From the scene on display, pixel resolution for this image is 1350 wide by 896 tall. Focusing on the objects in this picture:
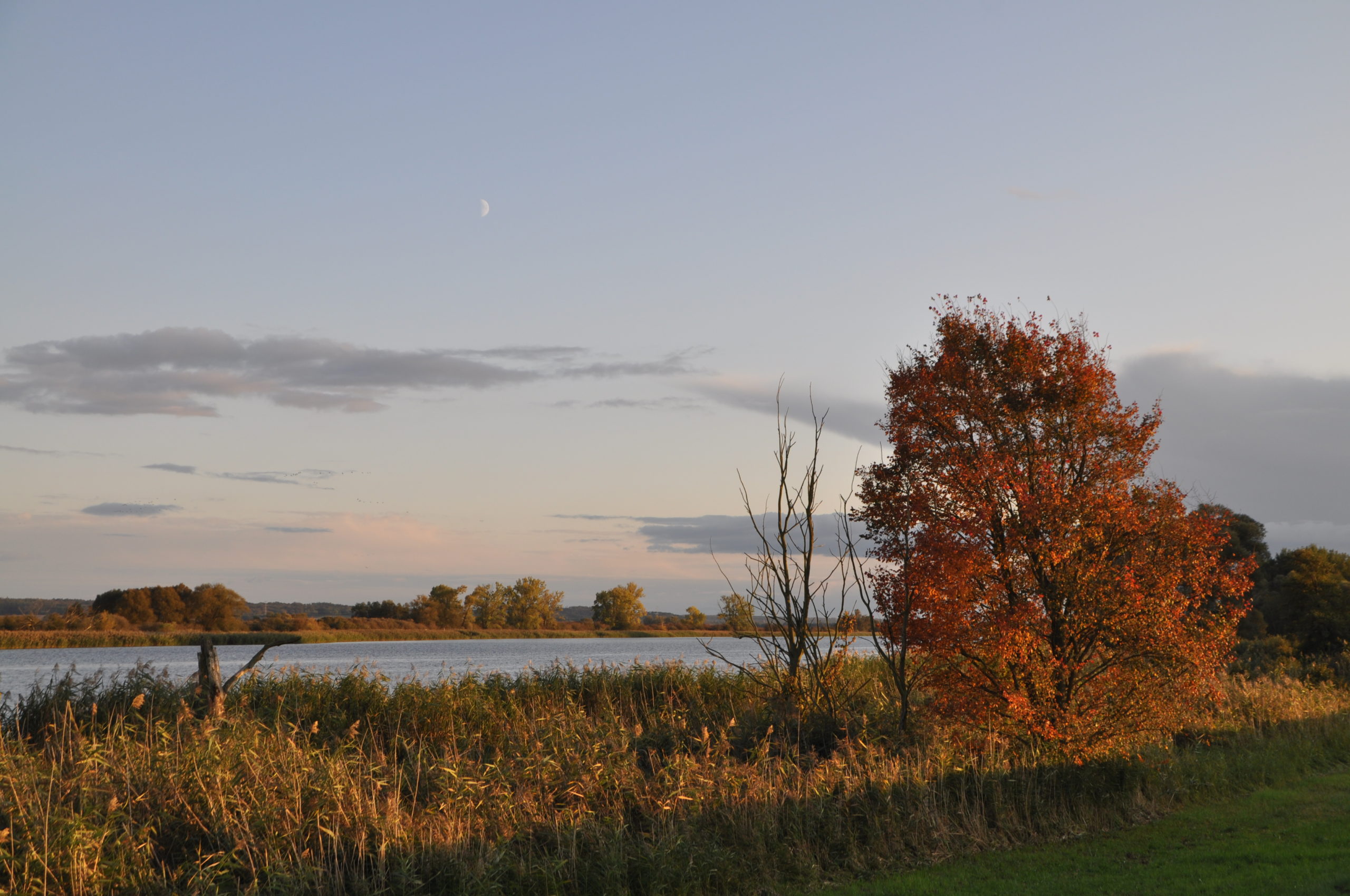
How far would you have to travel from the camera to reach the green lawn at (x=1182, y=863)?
885 centimetres

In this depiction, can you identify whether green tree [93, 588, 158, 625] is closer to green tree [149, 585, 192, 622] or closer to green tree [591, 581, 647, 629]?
green tree [149, 585, 192, 622]

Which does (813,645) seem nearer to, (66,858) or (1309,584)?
(66,858)

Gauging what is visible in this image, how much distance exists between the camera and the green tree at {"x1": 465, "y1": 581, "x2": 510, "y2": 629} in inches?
3177

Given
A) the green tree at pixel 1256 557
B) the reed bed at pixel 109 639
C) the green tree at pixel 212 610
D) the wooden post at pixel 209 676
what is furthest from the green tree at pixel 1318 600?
the green tree at pixel 212 610

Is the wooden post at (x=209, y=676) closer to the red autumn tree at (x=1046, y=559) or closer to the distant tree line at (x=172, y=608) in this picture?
the red autumn tree at (x=1046, y=559)

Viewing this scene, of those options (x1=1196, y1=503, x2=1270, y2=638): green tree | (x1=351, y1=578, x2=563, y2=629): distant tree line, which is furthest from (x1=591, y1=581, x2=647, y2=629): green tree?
(x1=1196, y1=503, x2=1270, y2=638): green tree

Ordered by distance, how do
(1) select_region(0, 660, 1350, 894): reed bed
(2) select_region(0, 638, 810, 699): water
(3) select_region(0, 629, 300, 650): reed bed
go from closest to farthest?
1. (1) select_region(0, 660, 1350, 894): reed bed
2. (2) select_region(0, 638, 810, 699): water
3. (3) select_region(0, 629, 300, 650): reed bed

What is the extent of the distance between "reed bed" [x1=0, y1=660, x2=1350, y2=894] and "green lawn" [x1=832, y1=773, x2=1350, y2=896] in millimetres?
496

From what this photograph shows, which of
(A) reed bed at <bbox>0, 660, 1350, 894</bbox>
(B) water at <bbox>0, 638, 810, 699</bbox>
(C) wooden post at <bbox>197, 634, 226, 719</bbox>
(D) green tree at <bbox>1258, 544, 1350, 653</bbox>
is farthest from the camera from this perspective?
(D) green tree at <bbox>1258, 544, 1350, 653</bbox>

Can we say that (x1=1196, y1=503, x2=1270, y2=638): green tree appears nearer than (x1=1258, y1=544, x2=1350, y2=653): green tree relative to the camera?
No

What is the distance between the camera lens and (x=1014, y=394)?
13461 mm

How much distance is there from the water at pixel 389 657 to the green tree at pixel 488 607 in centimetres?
1173

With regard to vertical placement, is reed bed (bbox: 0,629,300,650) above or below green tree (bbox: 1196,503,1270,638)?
below

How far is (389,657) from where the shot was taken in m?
38.5
